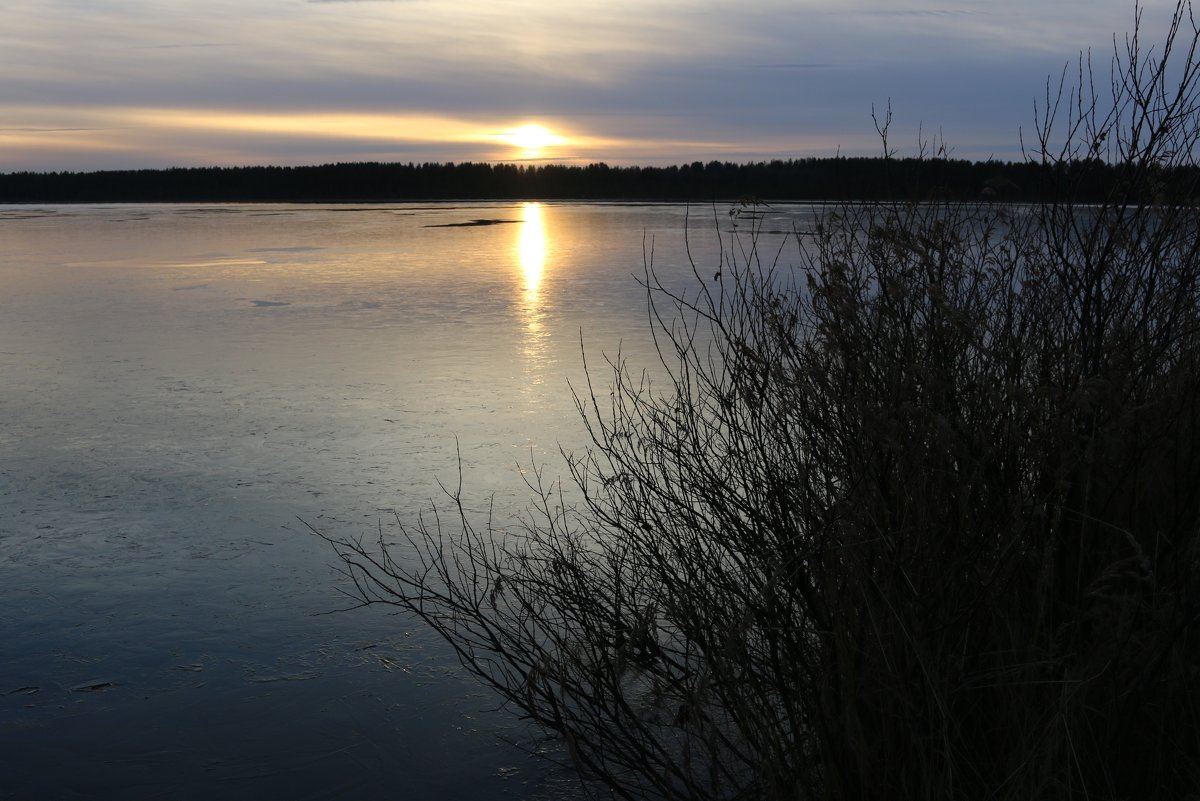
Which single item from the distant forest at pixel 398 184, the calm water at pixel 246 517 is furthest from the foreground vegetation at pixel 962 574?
the distant forest at pixel 398 184

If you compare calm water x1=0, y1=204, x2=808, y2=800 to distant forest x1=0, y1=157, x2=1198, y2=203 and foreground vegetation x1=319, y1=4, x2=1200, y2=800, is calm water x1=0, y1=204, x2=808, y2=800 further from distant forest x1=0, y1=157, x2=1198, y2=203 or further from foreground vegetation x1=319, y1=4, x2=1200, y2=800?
distant forest x1=0, y1=157, x2=1198, y2=203

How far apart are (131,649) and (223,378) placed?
18.8 ft

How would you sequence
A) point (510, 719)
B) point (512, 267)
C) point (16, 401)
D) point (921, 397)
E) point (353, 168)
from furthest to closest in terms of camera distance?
1. point (353, 168)
2. point (512, 267)
3. point (16, 401)
4. point (510, 719)
5. point (921, 397)

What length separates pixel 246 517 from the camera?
620cm

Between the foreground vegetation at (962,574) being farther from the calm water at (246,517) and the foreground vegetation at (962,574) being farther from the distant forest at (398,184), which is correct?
the distant forest at (398,184)

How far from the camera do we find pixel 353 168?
107m

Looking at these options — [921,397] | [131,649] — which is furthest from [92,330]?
[921,397]

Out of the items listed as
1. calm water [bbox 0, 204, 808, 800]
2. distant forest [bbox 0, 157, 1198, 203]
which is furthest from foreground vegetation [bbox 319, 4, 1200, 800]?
distant forest [bbox 0, 157, 1198, 203]

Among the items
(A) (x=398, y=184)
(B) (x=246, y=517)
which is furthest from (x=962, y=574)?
(A) (x=398, y=184)

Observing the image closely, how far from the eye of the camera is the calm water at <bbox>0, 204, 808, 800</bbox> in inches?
154

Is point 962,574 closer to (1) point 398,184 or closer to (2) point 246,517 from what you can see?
(2) point 246,517

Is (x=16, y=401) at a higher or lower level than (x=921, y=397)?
lower

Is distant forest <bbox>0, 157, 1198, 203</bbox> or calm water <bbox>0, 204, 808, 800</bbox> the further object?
distant forest <bbox>0, 157, 1198, 203</bbox>

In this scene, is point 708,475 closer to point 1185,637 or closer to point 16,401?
point 1185,637
